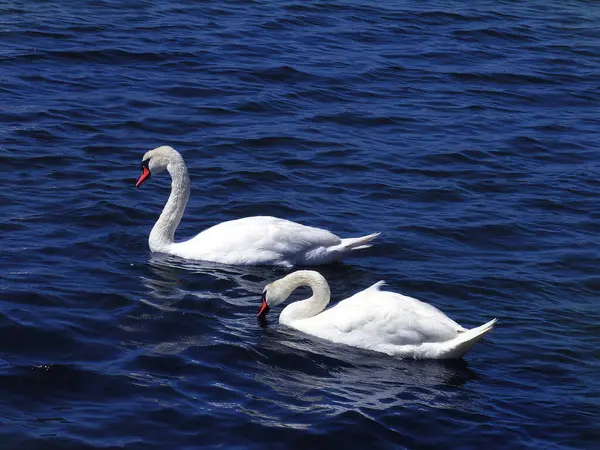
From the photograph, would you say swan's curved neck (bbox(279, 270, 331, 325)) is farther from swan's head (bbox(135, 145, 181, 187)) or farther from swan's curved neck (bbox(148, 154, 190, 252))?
swan's head (bbox(135, 145, 181, 187))

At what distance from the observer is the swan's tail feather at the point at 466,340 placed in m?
10.2

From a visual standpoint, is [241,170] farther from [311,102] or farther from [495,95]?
[495,95]

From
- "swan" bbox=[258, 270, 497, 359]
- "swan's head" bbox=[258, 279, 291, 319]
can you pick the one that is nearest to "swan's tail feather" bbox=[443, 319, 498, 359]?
"swan" bbox=[258, 270, 497, 359]

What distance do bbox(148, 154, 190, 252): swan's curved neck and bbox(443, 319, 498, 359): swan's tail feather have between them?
3739 mm

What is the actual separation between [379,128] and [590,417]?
8.38m

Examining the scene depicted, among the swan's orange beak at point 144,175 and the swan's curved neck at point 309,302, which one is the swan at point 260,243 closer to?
the swan's orange beak at point 144,175

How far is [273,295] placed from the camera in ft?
37.4

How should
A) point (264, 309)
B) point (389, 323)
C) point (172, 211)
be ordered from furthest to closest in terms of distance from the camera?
point (172, 211), point (264, 309), point (389, 323)

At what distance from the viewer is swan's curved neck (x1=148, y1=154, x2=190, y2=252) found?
13055 millimetres

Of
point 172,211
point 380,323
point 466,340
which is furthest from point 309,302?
point 172,211

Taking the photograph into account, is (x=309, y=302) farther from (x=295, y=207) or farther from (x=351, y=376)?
(x=295, y=207)

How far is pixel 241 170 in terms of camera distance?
1523cm

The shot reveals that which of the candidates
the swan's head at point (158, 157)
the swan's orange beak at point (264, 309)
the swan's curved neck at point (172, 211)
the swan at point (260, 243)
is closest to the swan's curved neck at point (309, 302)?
the swan's orange beak at point (264, 309)

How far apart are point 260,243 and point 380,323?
2348 mm
